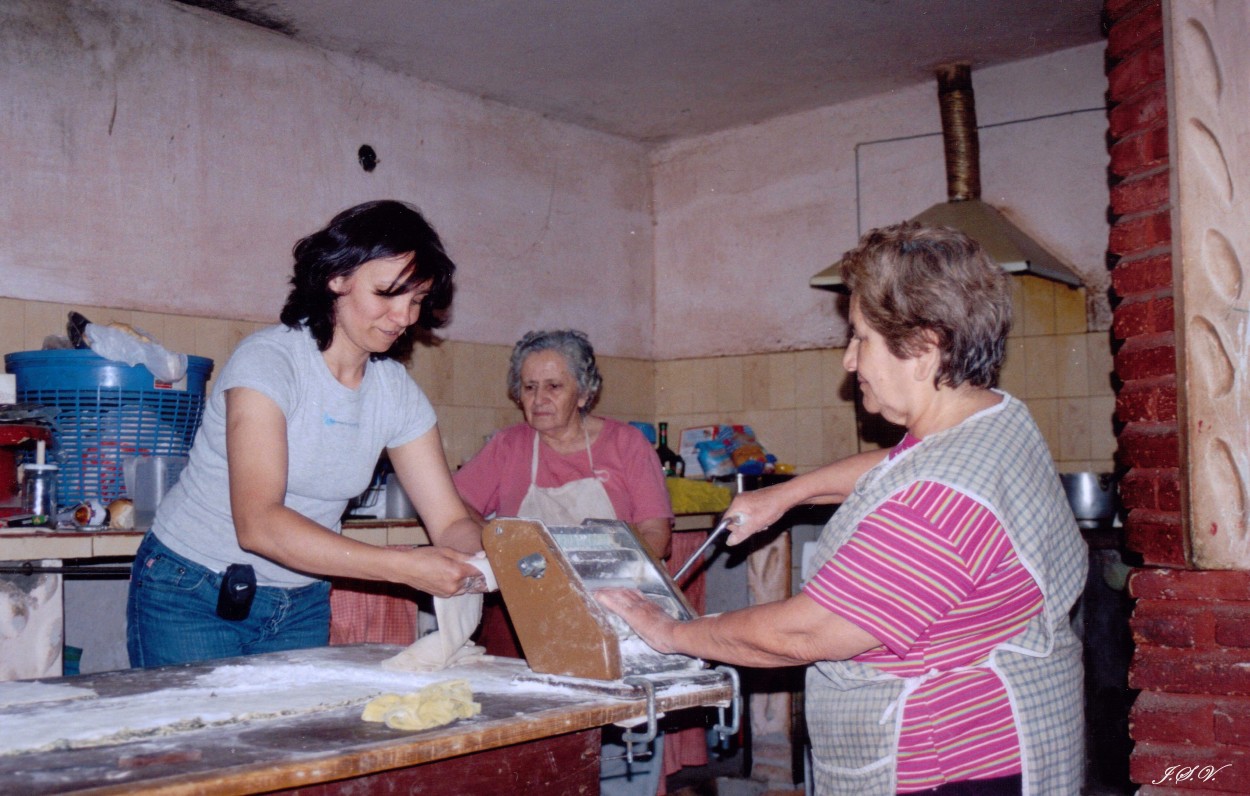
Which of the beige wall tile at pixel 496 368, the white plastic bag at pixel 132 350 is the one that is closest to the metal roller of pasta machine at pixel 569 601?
the white plastic bag at pixel 132 350

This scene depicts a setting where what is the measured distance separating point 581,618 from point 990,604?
66 centimetres

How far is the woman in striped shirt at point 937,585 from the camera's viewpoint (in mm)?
1587

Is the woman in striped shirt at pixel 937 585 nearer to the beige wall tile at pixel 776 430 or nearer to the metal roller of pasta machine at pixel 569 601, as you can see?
the metal roller of pasta machine at pixel 569 601

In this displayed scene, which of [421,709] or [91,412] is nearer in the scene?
[421,709]

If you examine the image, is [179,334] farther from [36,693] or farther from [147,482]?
[36,693]

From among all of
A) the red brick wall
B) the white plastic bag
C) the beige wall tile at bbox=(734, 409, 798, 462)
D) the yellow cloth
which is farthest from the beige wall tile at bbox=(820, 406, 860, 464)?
the white plastic bag

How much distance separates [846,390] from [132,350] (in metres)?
3.38

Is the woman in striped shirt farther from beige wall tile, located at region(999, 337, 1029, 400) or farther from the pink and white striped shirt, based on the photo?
beige wall tile, located at region(999, 337, 1029, 400)

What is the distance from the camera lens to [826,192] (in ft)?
18.6

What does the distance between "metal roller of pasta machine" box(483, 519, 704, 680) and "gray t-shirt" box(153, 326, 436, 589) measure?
51 centimetres

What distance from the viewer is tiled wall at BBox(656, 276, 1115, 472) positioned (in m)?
4.88

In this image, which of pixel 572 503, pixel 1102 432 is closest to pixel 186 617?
pixel 572 503

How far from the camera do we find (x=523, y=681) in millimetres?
1896

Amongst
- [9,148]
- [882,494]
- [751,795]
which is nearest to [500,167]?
[9,148]
